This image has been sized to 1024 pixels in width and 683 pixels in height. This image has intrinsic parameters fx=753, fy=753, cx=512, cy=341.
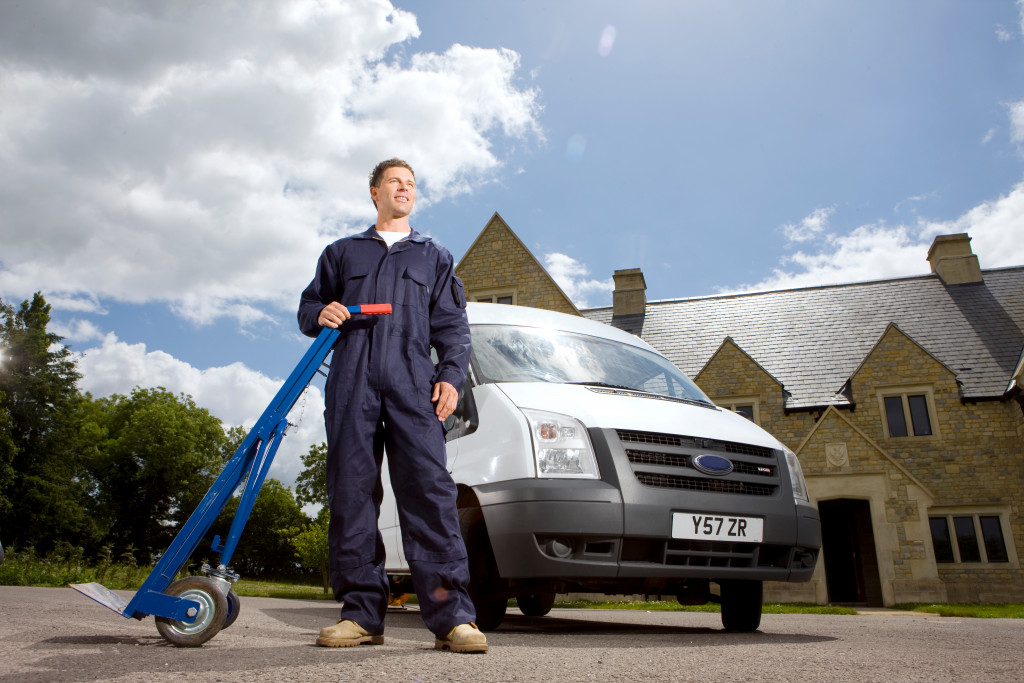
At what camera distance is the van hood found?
4.04 meters

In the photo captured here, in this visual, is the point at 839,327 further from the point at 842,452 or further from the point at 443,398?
the point at 443,398

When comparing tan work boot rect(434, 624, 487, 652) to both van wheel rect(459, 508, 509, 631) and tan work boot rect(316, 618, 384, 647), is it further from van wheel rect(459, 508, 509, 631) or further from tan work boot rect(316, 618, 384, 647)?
van wheel rect(459, 508, 509, 631)

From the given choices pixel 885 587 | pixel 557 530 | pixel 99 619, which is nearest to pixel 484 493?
pixel 557 530

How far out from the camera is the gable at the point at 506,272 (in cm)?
2023

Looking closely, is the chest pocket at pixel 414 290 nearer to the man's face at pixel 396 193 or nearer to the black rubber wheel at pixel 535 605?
the man's face at pixel 396 193

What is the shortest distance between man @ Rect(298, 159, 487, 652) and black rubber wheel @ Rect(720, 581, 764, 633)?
8.78ft

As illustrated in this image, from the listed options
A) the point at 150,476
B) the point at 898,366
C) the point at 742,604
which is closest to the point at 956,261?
the point at 898,366

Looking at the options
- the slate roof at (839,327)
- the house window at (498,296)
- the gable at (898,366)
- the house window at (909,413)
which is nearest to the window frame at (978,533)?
the house window at (909,413)

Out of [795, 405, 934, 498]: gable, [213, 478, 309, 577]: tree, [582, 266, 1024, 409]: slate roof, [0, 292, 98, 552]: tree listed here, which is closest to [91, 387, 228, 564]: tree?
[213, 478, 309, 577]: tree

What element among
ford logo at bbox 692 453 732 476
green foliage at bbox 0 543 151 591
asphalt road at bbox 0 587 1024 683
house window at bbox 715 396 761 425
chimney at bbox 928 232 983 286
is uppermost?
chimney at bbox 928 232 983 286

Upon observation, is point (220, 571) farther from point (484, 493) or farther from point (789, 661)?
point (789, 661)

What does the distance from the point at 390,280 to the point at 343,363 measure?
1.35 feet

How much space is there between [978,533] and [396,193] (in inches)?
789

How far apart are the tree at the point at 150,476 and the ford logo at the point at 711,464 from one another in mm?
45310
